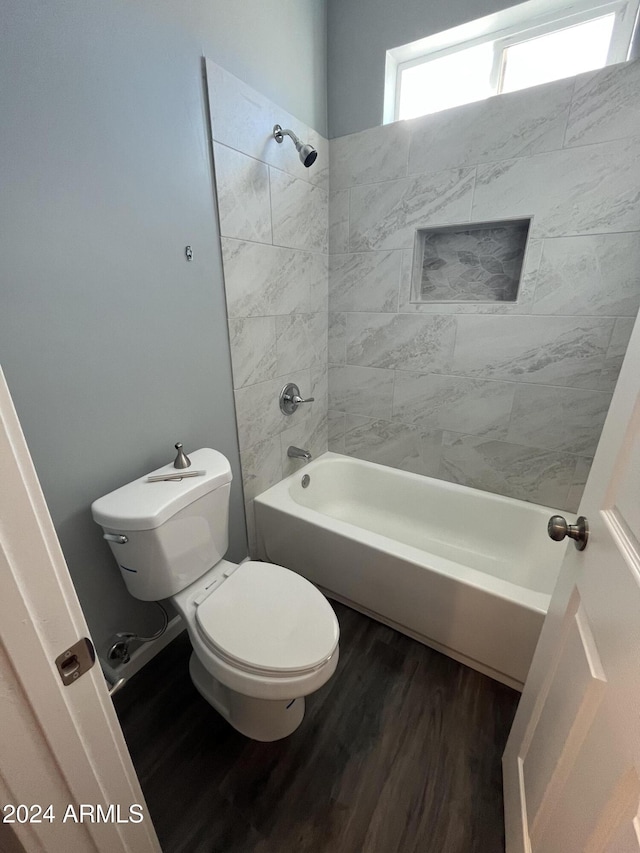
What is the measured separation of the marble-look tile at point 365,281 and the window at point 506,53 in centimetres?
60

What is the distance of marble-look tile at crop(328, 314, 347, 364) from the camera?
6.61 ft

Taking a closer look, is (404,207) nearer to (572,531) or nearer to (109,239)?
(109,239)

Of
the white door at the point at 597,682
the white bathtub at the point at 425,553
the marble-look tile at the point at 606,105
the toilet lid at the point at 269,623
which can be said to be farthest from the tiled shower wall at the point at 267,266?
the white door at the point at 597,682

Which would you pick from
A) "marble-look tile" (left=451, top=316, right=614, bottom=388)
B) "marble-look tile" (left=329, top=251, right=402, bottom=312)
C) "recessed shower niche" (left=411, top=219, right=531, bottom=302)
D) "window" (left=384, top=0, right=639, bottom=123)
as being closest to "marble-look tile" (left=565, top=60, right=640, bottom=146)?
"window" (left=384, top=0, right=639, bottom=123)

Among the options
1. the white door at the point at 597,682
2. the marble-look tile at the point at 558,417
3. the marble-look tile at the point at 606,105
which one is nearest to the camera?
the white door at the point at 597,682

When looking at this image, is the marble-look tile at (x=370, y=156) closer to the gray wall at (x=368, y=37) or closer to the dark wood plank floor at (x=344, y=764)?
the gray wall at (x=368, y=37)

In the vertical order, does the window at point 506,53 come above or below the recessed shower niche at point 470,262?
above

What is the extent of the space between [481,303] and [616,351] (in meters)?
0.55

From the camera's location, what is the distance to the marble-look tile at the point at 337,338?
79.4 inches

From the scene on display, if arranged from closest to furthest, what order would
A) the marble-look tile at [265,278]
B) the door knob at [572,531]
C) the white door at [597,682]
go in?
the white door at [597,682], the door knob at [572,531], the marble-look tile at [265,278]

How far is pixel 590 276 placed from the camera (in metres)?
1.41

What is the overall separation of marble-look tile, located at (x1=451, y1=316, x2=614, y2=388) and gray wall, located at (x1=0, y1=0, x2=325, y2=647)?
1132 millimetres

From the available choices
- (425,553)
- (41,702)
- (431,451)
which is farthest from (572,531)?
(431,451)

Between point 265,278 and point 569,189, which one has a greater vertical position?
point 569,189
